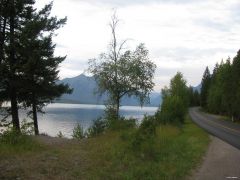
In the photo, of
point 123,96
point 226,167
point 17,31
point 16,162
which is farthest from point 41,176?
point 123,96

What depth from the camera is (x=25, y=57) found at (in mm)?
25938

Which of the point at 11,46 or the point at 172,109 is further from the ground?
the point at 11,46

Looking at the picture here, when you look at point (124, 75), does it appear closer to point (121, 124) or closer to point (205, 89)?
point (121, 124)

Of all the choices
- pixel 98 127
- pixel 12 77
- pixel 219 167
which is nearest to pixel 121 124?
pixel 98 127

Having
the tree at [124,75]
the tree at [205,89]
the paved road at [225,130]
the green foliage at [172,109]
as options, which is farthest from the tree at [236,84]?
Answer: the tree at [205,89]

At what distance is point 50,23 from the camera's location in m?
27.9

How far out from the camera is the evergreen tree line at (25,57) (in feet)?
83.6

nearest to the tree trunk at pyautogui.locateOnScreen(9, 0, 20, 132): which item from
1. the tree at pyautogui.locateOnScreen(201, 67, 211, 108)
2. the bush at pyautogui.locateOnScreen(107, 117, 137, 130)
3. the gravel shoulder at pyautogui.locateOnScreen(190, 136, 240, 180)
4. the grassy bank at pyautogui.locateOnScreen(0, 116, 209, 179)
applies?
the bush at pyautogui.locateOnScreen(107, 117, 137, 130)

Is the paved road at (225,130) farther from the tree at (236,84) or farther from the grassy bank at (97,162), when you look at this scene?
the grassy bank at (97,162)

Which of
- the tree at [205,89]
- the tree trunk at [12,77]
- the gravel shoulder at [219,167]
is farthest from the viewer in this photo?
the tree at [205,89]

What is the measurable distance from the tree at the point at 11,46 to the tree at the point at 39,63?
1.77 ft

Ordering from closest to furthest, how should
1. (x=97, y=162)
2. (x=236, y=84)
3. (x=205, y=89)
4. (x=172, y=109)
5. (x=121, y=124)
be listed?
(x=97, y=162) < (x=121, y=124) < (x=172, y=109) < (x=236, y=84) < (x=205, y=89)

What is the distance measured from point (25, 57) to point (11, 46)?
1.16 m

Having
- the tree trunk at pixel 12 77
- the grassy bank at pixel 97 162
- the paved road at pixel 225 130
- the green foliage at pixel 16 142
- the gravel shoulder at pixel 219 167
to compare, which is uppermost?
the tree trunk at pixel 12 77
